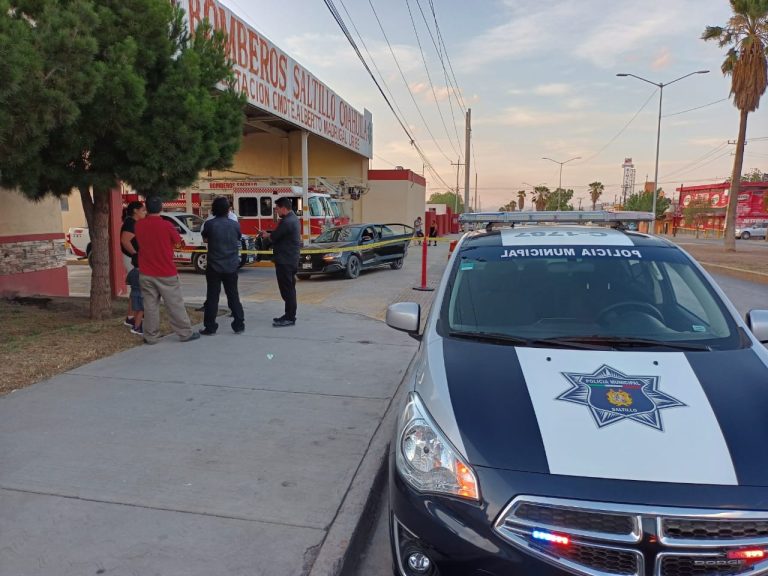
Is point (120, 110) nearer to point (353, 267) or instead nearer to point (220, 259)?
point (220, 259)

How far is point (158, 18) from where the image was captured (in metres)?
7.09

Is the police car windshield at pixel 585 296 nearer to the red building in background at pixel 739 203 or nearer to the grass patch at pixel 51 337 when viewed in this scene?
the grass patch at pixel 51 337

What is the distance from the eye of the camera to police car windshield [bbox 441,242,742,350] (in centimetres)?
319

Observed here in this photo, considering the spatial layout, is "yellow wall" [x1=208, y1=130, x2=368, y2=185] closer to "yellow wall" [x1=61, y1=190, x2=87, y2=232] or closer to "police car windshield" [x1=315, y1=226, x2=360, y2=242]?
"yellow wall" [x1=61, y1=190, x2=87, y2=232]

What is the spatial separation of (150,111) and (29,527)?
568 centimetres

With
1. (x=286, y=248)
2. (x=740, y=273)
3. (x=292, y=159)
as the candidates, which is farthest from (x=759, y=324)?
(x=292, y=159)

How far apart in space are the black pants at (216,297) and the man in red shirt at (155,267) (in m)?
0.50

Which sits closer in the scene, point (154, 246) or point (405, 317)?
point (405, 317)

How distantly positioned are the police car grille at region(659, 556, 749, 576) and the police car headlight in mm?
672

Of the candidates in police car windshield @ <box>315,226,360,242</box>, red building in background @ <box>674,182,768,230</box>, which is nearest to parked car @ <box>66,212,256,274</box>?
police car windshield @ <box>315,226,360,242</box>

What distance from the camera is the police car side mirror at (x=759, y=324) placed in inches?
129

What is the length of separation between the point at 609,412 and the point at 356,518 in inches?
61.8

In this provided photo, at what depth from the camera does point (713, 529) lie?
1.98 meters

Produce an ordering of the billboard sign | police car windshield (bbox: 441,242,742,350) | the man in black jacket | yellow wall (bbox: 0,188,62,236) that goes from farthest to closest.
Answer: the billboard sign, yellow wall (bbox: 0,188,62,236), the man in black jacket, police car windshield (bbox: 441,242,742,350)
